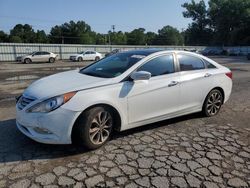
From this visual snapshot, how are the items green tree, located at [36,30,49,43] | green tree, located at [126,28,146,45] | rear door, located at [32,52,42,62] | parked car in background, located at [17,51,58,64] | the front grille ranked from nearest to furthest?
1. the front grille
2. parked car in background, located at [17,51,58,64]
3. rear door, located at [32,52,42,62]
4. green tree, located at [36,30,49,43]
5. green tree, located at [126,28,146,45]

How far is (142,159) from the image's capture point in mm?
3889

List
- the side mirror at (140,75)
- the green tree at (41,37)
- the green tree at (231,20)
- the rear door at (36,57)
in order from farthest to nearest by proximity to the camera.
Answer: the green tree at (41,37)
the green tree at (231,20)
the rear door at (36,57)
the side mirror at (140,75)

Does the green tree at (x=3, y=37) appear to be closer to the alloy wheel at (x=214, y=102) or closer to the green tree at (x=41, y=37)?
the green tree at (x=41, y=37)

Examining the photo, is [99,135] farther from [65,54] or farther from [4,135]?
Answer: [65,54]

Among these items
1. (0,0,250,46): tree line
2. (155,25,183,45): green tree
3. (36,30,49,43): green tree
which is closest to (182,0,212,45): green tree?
(0,0,250,46): tree line

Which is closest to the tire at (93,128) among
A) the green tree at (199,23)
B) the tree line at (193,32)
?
the tree line at (193,32)

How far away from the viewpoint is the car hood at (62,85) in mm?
4004

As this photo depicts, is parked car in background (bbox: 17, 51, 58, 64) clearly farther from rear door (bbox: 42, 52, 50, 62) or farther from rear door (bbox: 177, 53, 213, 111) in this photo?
rear door (bbox: 177, 53, 213, 111)

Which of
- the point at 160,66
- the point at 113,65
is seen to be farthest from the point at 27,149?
the point at 160,66

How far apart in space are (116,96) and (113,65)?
936 millimetres

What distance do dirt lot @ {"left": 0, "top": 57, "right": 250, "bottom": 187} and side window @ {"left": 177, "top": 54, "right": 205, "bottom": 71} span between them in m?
1.13

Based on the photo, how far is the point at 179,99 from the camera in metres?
5.20

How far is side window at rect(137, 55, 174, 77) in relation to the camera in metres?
4.83

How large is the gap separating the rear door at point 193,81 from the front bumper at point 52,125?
230 cm
